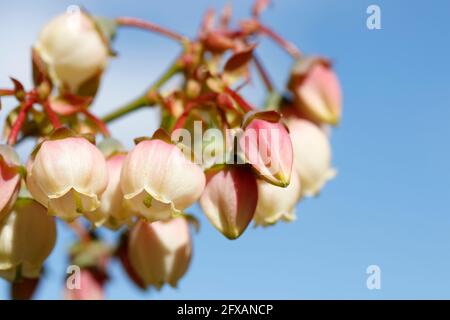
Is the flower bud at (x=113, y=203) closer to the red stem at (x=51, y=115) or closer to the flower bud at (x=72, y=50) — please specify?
the red stem at (x=51, y=115)

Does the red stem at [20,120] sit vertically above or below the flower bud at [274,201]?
above

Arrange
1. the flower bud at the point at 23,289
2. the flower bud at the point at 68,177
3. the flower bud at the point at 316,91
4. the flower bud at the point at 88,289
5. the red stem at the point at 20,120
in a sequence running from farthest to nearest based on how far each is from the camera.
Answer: the flower bud at the point at 88,289 → the flower bud at the point at 316,91 → the flower bud at the point at 23,289 → the red stem at the point at 20,120 → the flower bud at the point at 68,177

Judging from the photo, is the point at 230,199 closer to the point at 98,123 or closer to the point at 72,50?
the point at 98,123

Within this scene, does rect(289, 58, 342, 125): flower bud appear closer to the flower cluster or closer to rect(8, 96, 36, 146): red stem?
the flower cluster

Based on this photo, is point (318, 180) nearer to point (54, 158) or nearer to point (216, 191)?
point (216, 191)

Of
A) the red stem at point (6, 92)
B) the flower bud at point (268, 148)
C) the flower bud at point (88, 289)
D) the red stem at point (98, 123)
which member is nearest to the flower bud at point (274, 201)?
the flower bud at point (268, 148)

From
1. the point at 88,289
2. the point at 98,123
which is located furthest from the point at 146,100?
the point at 88,289

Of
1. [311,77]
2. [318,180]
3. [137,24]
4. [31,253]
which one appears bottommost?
[31,253]
